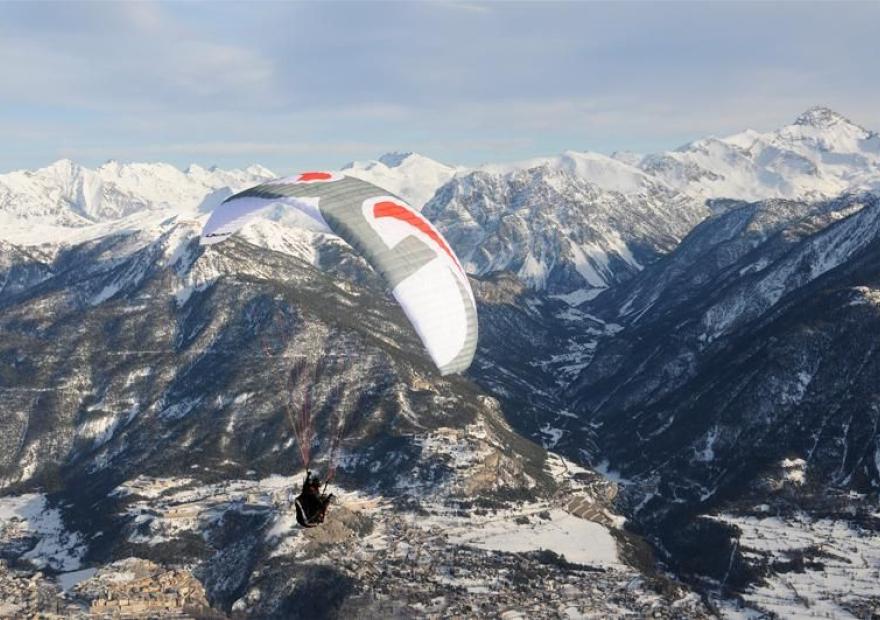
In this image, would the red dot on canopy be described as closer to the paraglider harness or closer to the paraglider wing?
the paraglider wing

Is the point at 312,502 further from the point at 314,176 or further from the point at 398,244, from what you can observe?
the point at 314,176

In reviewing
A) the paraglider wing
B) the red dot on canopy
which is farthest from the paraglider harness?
the red dot on canopy

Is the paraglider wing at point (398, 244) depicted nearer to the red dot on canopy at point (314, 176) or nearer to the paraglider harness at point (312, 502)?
Result: the red dot on canopy at point (314, 176)

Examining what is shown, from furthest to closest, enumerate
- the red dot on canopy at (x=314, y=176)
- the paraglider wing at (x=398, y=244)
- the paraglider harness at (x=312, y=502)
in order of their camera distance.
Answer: the red dot on canopy at (x=314, y=176) → the paraglider wing at (x=398, y=244) → the paraglider harness at (x=312, y=502)

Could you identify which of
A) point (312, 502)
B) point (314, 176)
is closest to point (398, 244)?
point (314, 176)

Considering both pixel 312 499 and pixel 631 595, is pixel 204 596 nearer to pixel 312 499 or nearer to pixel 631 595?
pixel 631 595

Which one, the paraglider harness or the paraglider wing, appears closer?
the paraglider harness

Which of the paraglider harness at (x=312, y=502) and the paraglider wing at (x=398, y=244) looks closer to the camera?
the paraglider harness at (x=312, y=502)

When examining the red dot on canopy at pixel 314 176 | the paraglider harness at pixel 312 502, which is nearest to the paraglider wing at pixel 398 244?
the red dot on canopy at pixel 314 176

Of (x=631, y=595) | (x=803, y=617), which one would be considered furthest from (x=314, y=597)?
(x=803, y=617)
